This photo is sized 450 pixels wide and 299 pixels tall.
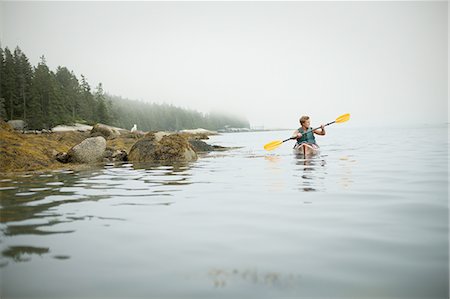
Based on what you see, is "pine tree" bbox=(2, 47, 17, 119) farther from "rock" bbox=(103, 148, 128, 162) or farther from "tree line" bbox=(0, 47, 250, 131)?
"rock" bbox=(103, 148, 128, 162)

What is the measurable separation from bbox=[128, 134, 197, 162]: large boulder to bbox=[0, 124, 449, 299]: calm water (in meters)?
7.96

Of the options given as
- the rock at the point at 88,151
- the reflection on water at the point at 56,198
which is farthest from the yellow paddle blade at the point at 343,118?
the rock at the point at 88,151

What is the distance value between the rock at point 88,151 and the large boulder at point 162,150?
127 cm

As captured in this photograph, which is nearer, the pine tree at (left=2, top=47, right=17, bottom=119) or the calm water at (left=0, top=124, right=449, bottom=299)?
the calm water at (left=0, top=124, right=449, bottom=299)

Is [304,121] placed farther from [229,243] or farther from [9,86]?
[9,86]

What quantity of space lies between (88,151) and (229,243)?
1195 centimetres

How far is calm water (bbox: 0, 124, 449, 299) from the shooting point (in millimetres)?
2252

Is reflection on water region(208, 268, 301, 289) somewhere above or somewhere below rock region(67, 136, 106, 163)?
below

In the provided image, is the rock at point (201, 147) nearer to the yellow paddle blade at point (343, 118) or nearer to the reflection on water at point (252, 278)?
the yellow paddle blade at point (343, 118)

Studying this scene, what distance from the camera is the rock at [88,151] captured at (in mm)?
13398

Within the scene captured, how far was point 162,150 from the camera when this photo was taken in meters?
14.1

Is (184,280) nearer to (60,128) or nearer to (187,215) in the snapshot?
(187,215)

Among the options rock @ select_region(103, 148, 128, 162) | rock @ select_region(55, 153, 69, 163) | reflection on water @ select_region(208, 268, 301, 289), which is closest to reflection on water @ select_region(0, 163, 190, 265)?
reflection on water @ select_region(208, 268, 301, 289)

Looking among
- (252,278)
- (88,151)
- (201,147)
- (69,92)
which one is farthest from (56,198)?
(69,92)
